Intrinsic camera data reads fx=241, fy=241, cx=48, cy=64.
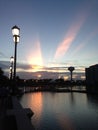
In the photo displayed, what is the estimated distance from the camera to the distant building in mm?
135375

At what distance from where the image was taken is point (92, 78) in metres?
142

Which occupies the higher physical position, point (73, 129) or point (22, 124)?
point (22, 124)

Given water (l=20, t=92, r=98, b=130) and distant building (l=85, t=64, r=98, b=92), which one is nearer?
water (l=20, t=92, r=98, b=130)

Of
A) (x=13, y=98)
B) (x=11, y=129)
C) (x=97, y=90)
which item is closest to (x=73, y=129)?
(x=13, y=98)

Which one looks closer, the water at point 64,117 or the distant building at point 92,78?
the water at point 64,117

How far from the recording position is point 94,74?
138 meters

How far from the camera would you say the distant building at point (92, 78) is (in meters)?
135

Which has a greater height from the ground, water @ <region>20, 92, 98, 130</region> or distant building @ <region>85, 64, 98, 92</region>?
distant building @ <region>85, 64, 98, 92</region>

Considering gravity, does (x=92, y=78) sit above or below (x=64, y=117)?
above

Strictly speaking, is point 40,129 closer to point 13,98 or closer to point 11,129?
point 13,98

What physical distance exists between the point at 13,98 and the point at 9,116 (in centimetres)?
837

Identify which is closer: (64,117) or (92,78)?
(64,117)

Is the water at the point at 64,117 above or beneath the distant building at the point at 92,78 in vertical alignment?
beneath

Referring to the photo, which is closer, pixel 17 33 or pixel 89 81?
pixel 17 33
